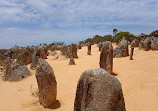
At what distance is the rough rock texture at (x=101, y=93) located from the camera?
7.65 feet

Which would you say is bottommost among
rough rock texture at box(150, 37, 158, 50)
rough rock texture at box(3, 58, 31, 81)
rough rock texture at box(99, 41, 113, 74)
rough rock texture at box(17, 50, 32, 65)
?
rough rock texture at box(3, 58, 31, 81)

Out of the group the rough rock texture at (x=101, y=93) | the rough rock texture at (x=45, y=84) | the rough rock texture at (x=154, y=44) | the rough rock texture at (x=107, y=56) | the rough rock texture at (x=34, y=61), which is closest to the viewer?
the rough rock texture at (x=101, y=93)

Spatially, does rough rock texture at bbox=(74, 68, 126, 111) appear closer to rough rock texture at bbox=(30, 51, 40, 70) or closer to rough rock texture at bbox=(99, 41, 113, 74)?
rough rock texture at bbox=(99, 41, 113, 74)

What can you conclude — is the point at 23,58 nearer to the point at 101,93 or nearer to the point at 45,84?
the point at 45,84

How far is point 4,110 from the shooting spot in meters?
5.21

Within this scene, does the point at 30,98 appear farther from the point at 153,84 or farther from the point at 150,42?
the point at 150,42

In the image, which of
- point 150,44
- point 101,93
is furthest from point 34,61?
point 150,44

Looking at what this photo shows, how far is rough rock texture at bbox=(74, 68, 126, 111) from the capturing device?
91.8 inches

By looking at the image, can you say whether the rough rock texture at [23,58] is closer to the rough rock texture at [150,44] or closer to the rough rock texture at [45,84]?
the rough rock texture at [45,84]

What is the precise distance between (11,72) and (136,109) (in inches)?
360

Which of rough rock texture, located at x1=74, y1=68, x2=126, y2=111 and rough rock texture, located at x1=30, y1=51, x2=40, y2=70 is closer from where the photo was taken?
rough rock texture, located at x1=74, y1=68, x2=126, y2=111

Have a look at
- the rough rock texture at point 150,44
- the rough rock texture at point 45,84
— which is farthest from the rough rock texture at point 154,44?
the rough rock texture at point 45,84

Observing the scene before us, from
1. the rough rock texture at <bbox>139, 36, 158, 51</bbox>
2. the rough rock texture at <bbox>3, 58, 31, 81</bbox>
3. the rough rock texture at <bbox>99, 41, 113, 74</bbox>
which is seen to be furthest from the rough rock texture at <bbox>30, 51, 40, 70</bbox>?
the rough rock texture at <bbox>139, 36, 158, 51</bbox>

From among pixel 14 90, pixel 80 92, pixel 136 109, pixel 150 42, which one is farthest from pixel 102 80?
pixel 150 42
